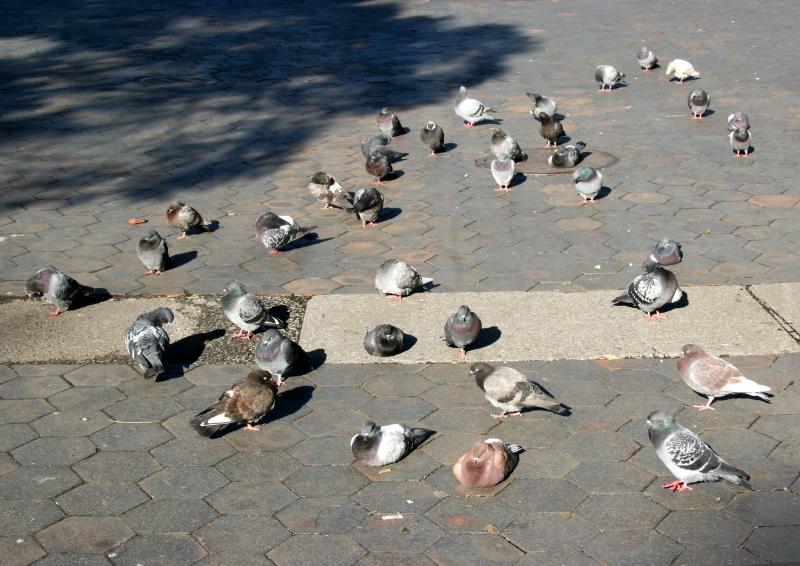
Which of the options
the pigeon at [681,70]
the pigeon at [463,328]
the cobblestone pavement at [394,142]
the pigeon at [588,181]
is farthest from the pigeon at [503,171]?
the pigeon at [681,70]

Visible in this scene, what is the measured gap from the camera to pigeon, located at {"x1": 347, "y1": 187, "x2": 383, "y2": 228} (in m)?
9.09

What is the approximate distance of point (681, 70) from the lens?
14.4 metres

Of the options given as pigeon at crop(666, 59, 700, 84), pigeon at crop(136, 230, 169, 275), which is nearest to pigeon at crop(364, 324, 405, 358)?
pigeon at crop(136, 230, 169, 275)

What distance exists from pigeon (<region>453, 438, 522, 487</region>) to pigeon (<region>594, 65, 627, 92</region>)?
978cm

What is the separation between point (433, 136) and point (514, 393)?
19.9 feet

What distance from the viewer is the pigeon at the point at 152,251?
8203 millimetres

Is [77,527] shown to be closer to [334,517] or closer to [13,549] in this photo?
[13,549]

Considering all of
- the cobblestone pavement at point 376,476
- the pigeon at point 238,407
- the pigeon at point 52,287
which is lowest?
the cobblestone pavement at point 376,476

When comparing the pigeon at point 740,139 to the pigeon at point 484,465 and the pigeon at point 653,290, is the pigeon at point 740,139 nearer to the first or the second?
the pigeon at point 653,290

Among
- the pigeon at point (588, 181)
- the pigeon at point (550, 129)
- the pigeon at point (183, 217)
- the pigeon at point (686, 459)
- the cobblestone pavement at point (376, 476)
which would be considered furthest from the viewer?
the pigeon at point (550, 129)

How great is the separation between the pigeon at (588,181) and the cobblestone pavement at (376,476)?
3339mm

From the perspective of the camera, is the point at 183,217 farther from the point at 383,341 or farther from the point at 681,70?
the point at 681,70

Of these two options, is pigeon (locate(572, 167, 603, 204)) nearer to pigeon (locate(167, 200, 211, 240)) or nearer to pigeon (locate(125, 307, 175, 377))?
pigeon (locate(167, 200, 211, 240))

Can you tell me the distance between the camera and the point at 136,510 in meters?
5.18
